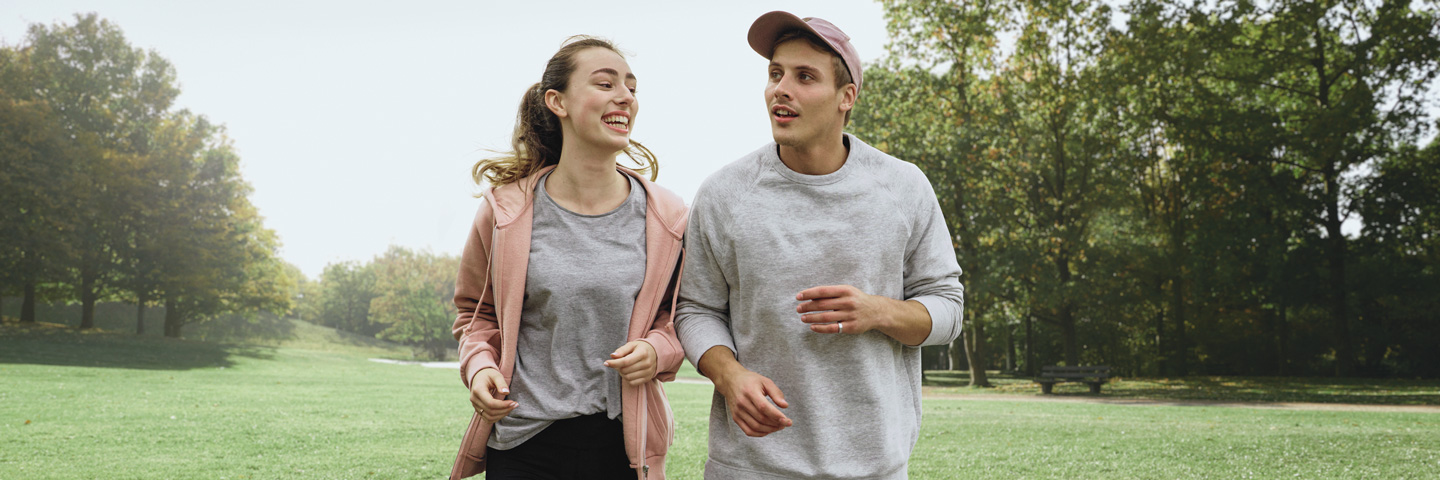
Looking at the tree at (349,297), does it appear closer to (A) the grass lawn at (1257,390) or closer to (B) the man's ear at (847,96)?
(A) the grass lawn at (1257,390)

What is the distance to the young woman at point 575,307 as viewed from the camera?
271 centimetres

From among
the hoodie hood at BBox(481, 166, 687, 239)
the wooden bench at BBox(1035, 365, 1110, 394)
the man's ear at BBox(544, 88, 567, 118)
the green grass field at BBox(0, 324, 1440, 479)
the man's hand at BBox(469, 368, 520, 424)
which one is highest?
the man's ear at BBox(544, 88, 567, 118)

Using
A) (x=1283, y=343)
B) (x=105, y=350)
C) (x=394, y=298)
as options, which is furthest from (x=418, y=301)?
(x=1283, y=343)

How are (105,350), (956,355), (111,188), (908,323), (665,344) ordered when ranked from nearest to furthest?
(908,323), (665,344), (105,350), (111,188), (956,355)

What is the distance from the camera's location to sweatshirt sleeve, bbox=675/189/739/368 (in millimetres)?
2312

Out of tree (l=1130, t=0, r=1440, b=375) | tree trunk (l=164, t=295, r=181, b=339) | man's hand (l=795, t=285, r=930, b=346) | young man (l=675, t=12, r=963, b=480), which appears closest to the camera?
man's hand (l=795, t=285, r=930, b=346)

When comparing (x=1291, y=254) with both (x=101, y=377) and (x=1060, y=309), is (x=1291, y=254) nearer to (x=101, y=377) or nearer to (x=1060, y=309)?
(x=1060, y=309)

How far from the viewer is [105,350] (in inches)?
1239

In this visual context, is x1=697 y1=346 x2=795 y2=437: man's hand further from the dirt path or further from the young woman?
the dirt path

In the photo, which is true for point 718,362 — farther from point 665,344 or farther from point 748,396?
point 665,344

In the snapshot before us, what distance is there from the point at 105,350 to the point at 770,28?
3663 centimetres

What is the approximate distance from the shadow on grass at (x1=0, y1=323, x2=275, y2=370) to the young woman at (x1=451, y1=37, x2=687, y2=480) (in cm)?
2896

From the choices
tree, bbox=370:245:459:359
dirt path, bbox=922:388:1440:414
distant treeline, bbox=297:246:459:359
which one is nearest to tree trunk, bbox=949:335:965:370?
dirt path, bbox=922:388:1440:414

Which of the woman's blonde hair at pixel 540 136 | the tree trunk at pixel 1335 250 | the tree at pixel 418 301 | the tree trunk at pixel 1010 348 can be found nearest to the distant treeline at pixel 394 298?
the tree at pixel 418 301
